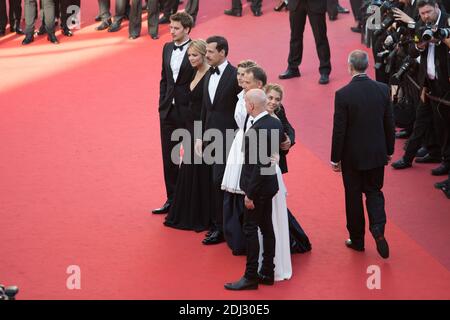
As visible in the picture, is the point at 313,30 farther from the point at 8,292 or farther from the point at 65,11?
the point at 8,292

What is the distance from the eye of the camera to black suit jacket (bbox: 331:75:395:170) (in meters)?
7.24

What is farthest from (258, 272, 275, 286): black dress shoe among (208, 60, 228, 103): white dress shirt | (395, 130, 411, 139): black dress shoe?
(395, 130, 411, 139): black dress shoe

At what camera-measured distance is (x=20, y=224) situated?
8203 millimetres

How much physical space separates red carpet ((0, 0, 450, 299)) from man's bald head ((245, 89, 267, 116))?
130 cm

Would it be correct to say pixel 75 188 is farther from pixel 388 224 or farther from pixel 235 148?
pixel 388 224

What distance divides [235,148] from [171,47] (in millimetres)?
1398

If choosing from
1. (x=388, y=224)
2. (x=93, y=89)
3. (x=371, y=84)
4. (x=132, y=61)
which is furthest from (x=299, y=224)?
(x=132, y=61)

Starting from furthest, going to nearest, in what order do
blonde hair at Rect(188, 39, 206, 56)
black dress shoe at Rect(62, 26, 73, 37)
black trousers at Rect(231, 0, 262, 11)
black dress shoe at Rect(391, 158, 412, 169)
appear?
black trousers at Rect(231, 0, 262, 11) → black dress shoe at Rect(62, 26, 73, 37) → black dress shoe at Rect(391, 158, 412, 169) → blonde hair at Rect(188, 39, 206, 56)

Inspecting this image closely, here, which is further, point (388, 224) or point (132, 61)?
point (132, 61)

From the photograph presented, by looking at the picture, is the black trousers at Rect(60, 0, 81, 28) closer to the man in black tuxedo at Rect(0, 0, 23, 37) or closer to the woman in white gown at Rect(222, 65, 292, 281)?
the man in black tuxedo at Rect(0, 0, 23, 37)

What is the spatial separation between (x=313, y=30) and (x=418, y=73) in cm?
267

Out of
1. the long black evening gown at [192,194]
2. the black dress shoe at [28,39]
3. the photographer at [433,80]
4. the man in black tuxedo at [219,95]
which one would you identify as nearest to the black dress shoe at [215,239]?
the long black evening gown at [192,194]

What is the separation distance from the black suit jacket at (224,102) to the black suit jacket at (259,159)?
874 mm
